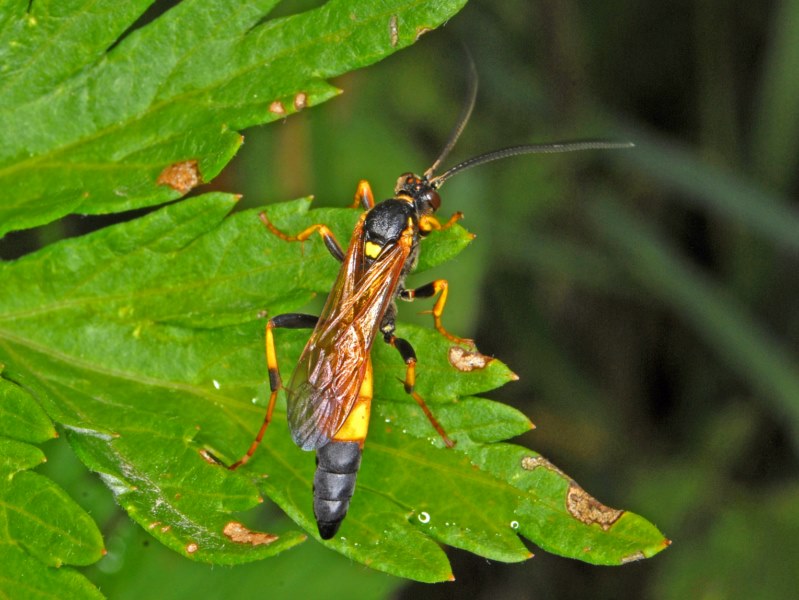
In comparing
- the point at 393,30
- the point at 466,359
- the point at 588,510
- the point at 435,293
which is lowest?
the point at 588,510

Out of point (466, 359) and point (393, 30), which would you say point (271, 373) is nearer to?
point (466, 359)

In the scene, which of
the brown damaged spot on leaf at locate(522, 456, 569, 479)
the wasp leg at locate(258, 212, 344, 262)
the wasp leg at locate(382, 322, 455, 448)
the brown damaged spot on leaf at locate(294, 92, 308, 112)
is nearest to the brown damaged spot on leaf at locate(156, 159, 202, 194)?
the wasp leg at locate(258, 212, 344, 262)

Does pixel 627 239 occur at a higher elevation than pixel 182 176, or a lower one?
higher

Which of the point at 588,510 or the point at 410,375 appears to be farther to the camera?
the point at 410,375

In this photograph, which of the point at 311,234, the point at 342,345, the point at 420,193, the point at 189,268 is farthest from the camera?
the point at 420,193

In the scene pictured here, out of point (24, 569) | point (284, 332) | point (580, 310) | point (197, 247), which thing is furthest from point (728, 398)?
point (24, 569)

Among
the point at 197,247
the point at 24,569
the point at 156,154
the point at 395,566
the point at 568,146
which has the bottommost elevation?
the point at 24,569

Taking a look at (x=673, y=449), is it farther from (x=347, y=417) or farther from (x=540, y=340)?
(x=347, y=417)

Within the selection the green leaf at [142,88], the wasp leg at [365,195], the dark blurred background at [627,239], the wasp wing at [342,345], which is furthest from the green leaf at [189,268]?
the dark blurred background at [627,239]

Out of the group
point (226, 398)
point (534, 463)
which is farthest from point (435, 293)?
point (534, 463)
